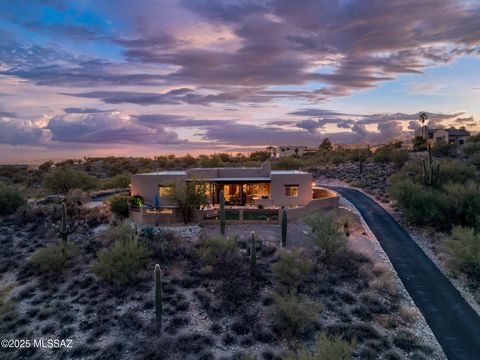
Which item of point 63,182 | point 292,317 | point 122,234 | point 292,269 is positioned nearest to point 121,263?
point 122,234

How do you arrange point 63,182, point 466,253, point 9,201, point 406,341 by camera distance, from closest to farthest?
point 406,341 < point 466,253 < point 9,201 < point 63,182

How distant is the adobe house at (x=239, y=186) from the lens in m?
29.8

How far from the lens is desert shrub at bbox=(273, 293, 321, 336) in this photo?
14.3m

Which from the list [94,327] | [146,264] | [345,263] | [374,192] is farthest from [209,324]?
[374,192]

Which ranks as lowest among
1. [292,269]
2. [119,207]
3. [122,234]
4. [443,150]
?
[292,269]

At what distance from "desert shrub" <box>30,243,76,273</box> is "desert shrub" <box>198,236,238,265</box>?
7.07 meters

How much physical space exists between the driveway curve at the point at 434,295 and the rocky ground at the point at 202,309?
2.54 ft

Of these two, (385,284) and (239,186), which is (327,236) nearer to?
(385,284)

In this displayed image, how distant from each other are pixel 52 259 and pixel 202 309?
347 inches

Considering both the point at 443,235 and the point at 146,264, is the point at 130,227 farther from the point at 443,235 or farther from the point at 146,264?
the point at 443,235

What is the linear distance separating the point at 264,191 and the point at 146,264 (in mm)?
15231

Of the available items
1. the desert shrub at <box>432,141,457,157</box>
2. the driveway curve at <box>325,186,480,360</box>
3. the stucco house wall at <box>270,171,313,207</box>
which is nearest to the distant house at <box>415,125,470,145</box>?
the desert shrub at <box>432,141,457,157</box>

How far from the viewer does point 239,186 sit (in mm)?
32531

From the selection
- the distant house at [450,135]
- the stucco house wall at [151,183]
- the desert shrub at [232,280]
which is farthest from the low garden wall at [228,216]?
the distant house at [450,135]
